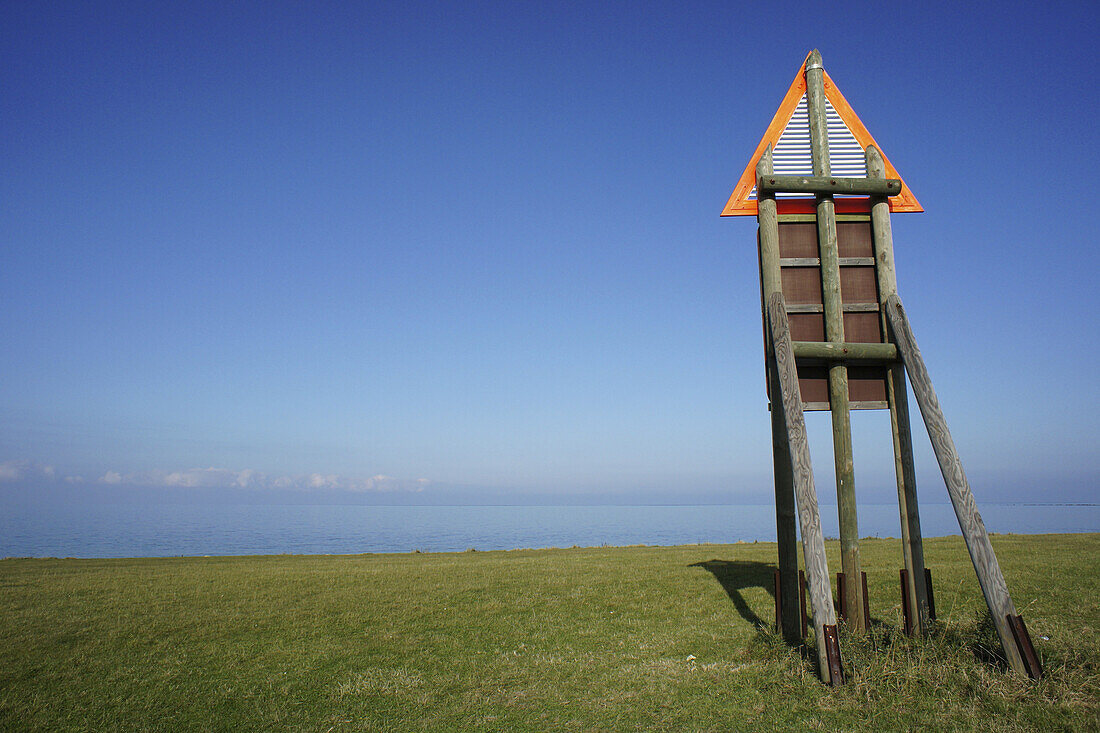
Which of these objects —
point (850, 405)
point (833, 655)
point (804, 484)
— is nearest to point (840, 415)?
point (850, 405)

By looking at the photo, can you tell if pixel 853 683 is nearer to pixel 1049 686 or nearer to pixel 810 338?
pixel 1049 686

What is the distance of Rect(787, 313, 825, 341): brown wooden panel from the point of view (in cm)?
913

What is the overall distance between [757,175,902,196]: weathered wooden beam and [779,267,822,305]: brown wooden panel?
3.74ft

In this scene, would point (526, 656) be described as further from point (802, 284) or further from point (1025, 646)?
point (802, 284)

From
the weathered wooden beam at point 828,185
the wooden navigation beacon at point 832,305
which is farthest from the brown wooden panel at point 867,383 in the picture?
the weathered wooden beam at point 828,185

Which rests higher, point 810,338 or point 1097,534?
point 810,338

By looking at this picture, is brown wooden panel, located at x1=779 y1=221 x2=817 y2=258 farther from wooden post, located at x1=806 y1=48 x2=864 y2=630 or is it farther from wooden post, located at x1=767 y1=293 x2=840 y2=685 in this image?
wooden post, located at x1=767 y1=293 x2=840 y2=685

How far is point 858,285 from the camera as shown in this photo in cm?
921

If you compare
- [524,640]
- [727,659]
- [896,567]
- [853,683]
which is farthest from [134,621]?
[896,567]

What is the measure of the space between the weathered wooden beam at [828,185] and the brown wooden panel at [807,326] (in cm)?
182

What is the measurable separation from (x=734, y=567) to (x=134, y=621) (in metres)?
12.9

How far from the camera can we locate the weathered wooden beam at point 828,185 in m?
9.24

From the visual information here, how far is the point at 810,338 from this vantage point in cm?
912

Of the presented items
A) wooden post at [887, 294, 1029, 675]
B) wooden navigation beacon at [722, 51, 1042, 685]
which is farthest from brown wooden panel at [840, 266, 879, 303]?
wooden post at [887, 294, 1029, 675]
